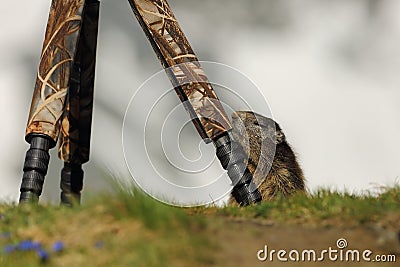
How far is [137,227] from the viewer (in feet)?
16.9

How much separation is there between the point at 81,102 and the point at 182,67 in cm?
236

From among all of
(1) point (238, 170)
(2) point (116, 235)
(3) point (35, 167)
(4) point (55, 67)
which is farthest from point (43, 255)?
(1) point (238, 170)

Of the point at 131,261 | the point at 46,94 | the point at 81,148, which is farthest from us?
the point at 81,148

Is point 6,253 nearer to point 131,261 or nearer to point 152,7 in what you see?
point 131,261

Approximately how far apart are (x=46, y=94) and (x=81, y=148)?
2.37 meters

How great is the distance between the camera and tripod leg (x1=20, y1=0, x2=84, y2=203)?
8.24 metres

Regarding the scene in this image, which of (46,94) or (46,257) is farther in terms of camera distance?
(46,94)

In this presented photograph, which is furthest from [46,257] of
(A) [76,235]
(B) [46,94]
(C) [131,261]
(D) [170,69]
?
(D) [170,69]

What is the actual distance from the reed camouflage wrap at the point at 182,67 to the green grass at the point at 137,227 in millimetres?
3350

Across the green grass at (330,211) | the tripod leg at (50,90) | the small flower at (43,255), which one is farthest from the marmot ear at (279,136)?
the small flower at (43,255)

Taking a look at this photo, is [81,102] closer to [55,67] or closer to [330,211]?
[55,67]

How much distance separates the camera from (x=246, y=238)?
513 cm

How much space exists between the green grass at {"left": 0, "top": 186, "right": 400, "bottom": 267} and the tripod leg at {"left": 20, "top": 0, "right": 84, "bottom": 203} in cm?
160

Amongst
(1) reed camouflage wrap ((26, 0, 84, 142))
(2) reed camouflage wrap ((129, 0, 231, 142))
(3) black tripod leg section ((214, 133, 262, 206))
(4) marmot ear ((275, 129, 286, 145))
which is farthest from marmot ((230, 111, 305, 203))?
(1) reed camouflage wrap ((26, 0, 84, 142))
